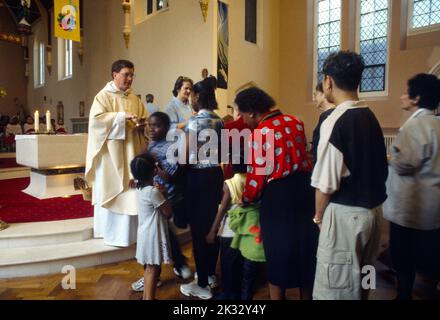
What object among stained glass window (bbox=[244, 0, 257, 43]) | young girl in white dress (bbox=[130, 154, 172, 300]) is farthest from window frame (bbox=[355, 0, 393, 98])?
young girl in white dress (bbox=[130, 154, 172, 300])

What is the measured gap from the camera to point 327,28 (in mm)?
9117

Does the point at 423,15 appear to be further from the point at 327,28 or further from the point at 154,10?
the point at 154,10

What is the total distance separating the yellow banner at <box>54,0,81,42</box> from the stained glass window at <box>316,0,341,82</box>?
589cm

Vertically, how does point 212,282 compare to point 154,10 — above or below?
below

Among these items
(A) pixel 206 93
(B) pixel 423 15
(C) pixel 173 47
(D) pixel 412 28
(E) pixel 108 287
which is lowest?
(E) pixel 108 287

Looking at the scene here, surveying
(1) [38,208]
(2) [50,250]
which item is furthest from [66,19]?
(2) [50,250]

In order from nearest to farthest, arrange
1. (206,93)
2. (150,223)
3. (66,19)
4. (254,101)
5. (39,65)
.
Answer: (254,101) → (150,223) → (206,93) → (66,19) → (39,65)

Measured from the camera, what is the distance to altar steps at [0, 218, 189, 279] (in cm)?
290

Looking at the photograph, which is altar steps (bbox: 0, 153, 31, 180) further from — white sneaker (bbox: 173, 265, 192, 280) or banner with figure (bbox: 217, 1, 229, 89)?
white sneaker (bbox: 173, 265, 192, 280)

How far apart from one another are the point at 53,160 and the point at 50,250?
1.96 metres

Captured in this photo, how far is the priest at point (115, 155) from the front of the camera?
10.3 feet

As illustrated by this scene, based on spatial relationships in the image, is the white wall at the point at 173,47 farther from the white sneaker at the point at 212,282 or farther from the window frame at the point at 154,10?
the white sneaker at the point at 212,282

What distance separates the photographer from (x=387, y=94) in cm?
786

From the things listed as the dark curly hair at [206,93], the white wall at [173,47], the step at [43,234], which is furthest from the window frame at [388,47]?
the step at [43,234]
